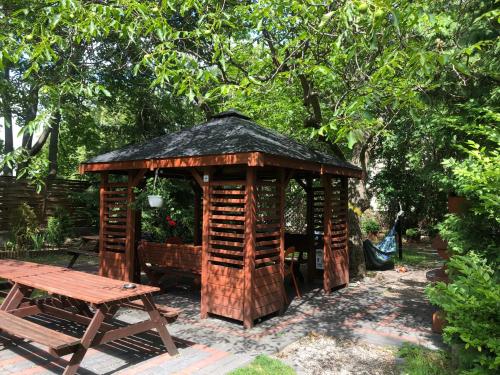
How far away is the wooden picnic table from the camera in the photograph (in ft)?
11.6

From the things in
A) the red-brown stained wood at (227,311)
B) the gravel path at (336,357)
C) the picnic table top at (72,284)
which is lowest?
the gravel path at (336,357)

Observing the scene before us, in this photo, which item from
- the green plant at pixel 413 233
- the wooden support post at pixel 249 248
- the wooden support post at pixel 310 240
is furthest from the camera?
the green plant at pixel 413 233

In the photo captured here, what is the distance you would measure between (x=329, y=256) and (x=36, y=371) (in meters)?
4.98

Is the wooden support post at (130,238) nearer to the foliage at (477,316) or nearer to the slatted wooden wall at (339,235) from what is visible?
the slatted wooden wall at (339,235)

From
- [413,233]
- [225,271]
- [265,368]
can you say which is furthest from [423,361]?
[413,233]

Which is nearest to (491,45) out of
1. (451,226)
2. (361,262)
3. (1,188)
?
(451,226)

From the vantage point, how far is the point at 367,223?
49.8ft

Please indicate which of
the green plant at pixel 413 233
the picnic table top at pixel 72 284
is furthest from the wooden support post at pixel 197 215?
the green plant at pixel 413 233

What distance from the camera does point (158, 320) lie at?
4203 millimetres

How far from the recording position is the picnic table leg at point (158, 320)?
13.6 feet

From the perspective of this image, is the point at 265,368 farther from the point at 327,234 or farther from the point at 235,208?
the point at 327,234

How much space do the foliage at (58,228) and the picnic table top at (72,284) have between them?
7.12m

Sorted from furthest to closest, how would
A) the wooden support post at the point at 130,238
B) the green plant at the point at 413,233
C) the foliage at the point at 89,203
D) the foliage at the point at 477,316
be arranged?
the green plant at the point at 413,233
the foliage at the point at 89,203
the wooden support post at the point at 130,238
the foliage at the point at 477,316

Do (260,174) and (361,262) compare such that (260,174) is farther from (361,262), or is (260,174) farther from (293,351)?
(293,351)
